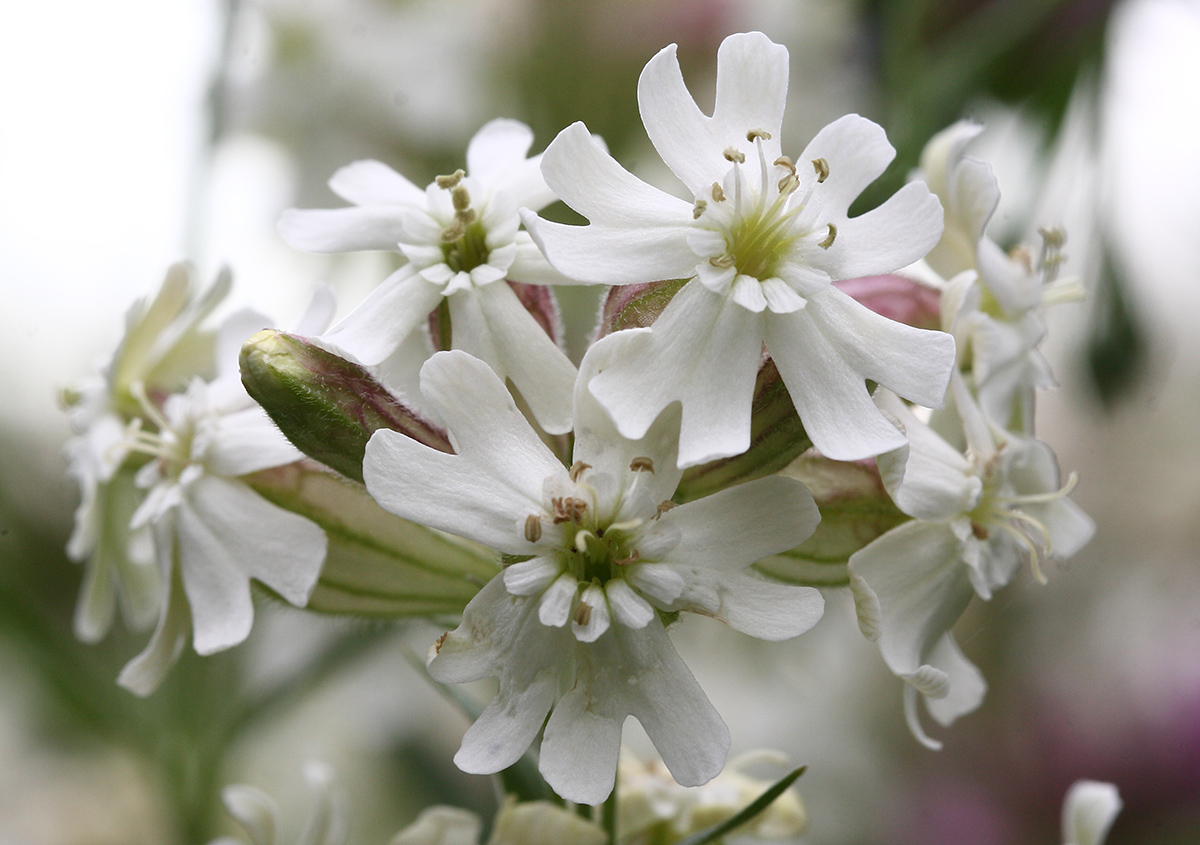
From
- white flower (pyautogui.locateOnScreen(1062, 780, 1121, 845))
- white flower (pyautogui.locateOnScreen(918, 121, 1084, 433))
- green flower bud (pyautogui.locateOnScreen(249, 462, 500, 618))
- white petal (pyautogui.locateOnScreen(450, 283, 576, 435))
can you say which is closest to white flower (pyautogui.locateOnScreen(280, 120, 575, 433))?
white petal (pyautogui.locateOnScreen(450, 283, 576, 435))

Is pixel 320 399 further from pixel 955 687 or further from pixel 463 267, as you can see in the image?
pixel 955 687

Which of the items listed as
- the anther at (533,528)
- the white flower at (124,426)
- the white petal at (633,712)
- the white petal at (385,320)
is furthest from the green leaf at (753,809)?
the white flower at (124,426)

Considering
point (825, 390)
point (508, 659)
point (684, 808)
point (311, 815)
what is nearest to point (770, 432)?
point (825, 390)

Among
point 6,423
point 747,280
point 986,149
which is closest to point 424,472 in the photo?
point 747,280

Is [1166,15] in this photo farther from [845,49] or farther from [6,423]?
[6,423]

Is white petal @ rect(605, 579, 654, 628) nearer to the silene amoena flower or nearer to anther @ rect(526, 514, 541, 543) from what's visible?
anther @ rect(526, 514, 541, 543)

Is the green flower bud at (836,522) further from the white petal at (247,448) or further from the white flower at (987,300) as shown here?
the white petal at (247,448)
